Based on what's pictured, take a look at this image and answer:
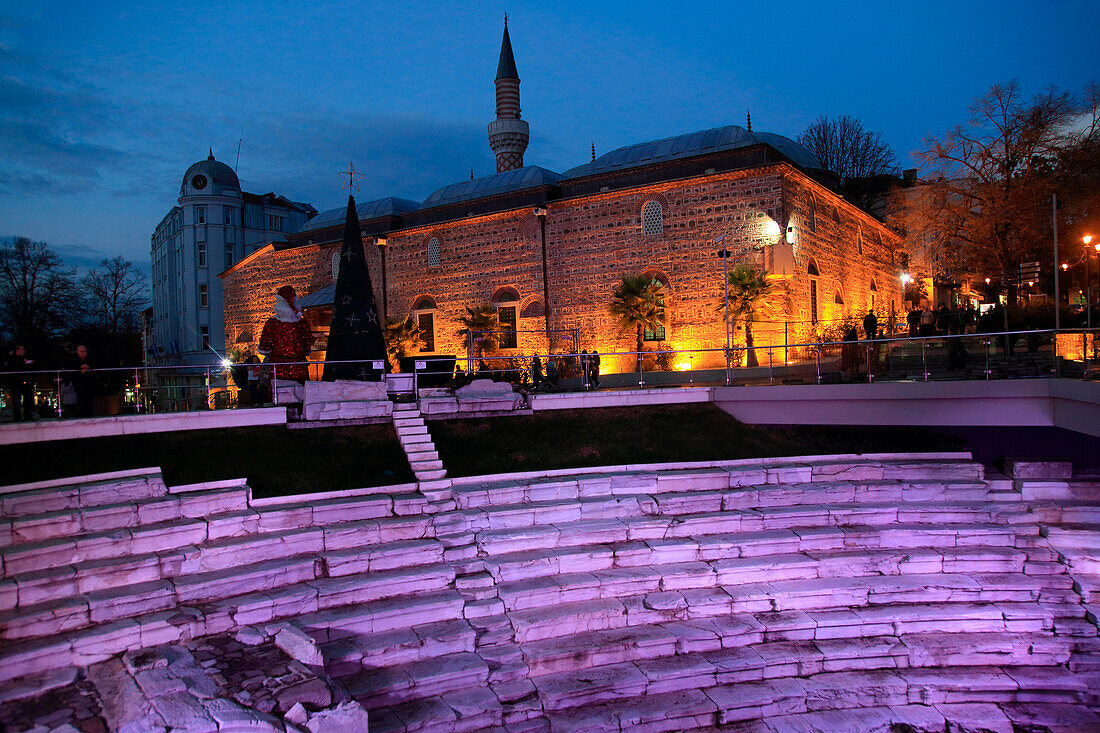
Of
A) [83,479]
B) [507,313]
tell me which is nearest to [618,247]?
[507,313]

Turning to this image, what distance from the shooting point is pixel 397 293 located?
29.7m

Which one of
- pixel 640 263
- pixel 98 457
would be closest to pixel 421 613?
pixel 98 457

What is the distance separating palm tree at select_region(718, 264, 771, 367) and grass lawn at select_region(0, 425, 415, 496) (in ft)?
43.1

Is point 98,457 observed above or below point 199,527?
above

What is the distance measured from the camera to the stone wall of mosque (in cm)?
2091

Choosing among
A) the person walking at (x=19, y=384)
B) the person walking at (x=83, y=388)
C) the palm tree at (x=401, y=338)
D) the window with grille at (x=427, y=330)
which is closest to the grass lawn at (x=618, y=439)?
the person walking at (x=83, y=388)

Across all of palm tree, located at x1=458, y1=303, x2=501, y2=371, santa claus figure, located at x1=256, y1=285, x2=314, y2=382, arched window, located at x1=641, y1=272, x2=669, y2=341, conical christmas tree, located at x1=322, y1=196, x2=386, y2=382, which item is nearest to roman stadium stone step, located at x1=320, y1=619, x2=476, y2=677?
conical christmas tree, located at x1=322, y1=196, x2=386, y2=382

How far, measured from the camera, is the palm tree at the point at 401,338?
2792 cm

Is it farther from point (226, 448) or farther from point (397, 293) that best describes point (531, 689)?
point (397, 293)

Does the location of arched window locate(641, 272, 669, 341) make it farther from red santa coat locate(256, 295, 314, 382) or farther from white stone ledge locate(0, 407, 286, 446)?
white stone ledge locate(0, 407, 286, 446)

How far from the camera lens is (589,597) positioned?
7.57m

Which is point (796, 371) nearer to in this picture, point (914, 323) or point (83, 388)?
point (914, 323)

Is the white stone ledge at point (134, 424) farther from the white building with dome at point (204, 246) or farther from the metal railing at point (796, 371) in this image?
the white building with dome at point (204, 246)

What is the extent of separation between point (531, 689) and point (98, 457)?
21.4ft
